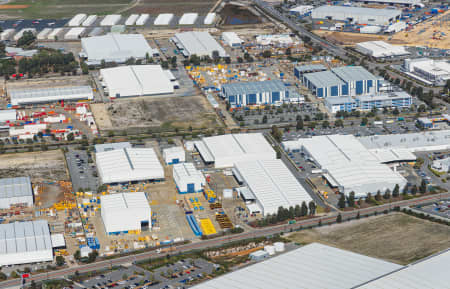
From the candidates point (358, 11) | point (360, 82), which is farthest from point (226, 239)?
point (358, 11)

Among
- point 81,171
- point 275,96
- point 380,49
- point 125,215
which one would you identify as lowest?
point 125,215

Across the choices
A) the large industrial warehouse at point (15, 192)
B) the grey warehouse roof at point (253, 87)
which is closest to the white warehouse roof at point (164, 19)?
A: the grey warehouse roof at point (253, 87)

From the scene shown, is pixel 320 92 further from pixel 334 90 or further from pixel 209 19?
pixel 209 19

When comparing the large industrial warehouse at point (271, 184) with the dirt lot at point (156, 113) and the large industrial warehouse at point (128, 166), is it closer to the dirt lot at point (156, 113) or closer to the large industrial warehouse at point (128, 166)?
the large industrial warehouse at point (128, 166)

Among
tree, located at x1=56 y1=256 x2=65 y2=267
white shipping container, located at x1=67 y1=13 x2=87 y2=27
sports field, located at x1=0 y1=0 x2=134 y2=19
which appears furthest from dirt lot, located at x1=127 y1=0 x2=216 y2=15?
tree, located at x1=56 y1=256 x2=65 y2=267

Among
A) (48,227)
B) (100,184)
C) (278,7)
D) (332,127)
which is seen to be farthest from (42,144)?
(278,7)

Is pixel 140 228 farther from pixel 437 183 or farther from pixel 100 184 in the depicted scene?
pixel 437 183
